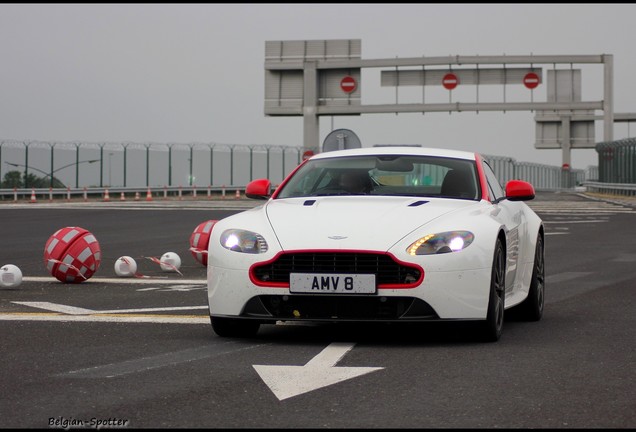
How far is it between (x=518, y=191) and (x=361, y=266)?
2026 millimetres

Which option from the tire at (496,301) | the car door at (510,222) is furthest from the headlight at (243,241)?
the car door at (510,222)

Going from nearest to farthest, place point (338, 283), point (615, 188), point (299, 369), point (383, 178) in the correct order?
point (299, 369) < point (338, 283) < point (383, 178) < point (615, 188)

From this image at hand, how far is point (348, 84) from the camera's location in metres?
63.7

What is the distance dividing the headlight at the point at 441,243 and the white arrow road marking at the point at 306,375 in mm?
917

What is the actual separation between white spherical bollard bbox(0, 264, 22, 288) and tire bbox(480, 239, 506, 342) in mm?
5913

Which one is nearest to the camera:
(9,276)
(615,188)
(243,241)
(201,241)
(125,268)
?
(243,241)

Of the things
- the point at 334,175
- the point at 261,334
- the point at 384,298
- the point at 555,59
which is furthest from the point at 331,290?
the point at 555,59

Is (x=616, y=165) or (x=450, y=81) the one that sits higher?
(x=450, y=81)

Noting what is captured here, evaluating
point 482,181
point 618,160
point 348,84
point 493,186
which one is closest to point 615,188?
point 618,160

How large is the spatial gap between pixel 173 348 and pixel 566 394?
9.21 feet

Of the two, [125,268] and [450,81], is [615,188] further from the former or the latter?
[125,268]

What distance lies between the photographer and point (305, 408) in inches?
243

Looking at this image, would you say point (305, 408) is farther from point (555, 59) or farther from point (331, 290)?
point (555, 59)

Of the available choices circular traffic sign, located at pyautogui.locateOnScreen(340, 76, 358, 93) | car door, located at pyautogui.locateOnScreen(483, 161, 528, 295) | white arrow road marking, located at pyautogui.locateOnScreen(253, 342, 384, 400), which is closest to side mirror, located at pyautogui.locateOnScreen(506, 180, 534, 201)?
car door, located at pyautogui.locateOnScreen(483, 161, 528, 295)
